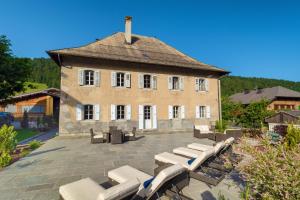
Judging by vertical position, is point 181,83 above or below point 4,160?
above

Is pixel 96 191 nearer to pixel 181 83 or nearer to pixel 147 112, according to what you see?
pixel 147 112

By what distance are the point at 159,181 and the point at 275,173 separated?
65.0 inches

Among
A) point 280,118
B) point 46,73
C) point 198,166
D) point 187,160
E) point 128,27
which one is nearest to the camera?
point 198,166

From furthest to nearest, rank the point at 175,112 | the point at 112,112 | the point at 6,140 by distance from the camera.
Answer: the point at 175,112 < the point at 112,112 < the point at 6,140

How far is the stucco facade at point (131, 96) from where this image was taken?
10664mm

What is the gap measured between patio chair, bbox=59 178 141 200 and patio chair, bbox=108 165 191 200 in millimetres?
333

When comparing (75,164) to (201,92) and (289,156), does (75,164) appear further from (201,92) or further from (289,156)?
(201,92)

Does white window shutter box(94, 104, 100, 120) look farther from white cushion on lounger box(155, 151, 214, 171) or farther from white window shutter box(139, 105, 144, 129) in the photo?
white cushion on lounger box(155, 151, 214, 171)

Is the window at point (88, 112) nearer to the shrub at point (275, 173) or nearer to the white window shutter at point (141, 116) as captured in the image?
the white window shutter at point (141, 116)

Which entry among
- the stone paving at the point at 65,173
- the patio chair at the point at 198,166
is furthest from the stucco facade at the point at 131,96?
the patio chair at the point at 198,166

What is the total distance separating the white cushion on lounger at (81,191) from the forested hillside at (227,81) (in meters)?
52.2

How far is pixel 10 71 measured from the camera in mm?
8250

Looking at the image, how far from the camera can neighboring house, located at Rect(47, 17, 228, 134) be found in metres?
10.8

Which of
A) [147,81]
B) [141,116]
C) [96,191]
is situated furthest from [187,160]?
[147,81]
